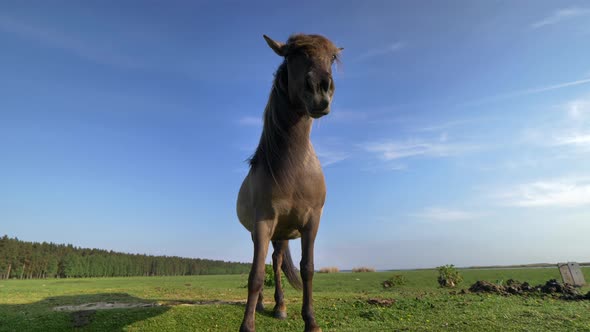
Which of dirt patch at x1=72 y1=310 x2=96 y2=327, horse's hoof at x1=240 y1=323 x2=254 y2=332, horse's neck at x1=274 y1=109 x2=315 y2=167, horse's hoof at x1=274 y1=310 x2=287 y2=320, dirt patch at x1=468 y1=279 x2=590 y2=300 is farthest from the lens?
dirt patch at x1=468 y1=279 x2=590 y2=300

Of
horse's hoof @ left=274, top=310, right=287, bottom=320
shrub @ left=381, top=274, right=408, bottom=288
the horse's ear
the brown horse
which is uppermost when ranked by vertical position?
the horse's ear

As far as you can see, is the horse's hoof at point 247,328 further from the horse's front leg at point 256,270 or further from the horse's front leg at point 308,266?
the horse's front leg at point 308,266

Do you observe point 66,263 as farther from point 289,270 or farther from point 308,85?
point 308,85

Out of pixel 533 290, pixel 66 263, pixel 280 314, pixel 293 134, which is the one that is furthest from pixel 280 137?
pixel 66 263

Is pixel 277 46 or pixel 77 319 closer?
pixel 277 46

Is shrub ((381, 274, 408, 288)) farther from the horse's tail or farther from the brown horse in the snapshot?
the brown horse

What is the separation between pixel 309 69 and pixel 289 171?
1.18m

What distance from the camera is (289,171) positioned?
12.3 feet

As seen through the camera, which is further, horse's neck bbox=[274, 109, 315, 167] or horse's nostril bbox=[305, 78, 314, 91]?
horse's neck bbox=[274, 109, 315, 167]

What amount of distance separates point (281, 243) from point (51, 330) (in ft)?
13.8

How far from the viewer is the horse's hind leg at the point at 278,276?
6052mm

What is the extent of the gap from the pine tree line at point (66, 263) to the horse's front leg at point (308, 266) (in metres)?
85.5

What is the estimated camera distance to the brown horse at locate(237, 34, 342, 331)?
3.52 metres

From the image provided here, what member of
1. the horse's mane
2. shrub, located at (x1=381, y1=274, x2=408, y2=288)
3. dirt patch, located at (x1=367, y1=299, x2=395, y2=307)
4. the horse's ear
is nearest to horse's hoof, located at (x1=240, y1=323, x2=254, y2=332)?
the horse's mane
